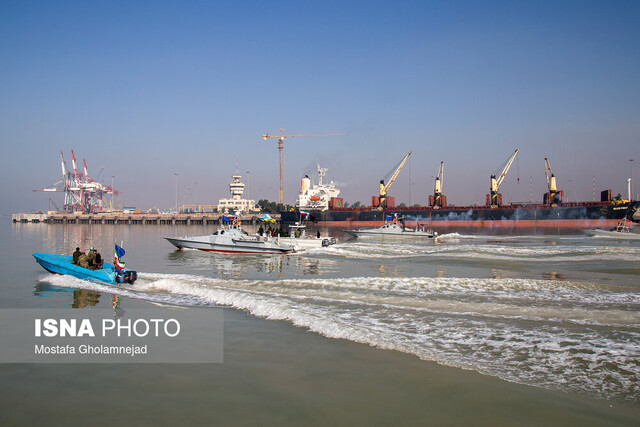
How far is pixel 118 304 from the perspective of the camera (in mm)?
12117

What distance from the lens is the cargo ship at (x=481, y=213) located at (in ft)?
220

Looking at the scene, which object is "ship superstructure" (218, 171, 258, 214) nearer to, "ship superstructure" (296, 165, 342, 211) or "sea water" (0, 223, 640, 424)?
"ship superstructure" (296, 165, 342, 211)

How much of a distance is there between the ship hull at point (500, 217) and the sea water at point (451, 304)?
42639 mm

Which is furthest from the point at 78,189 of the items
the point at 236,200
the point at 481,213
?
the point at 481,213

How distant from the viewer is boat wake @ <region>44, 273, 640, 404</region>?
727 centimetres

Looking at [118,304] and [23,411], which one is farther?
[118,304]

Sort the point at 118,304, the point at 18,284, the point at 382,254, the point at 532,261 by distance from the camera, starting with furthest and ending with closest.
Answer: the point at 382,254 < the point at 532,261 < the point at 18,284 < the point at 118,304

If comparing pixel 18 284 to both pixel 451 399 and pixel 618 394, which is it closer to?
pixel 451 399

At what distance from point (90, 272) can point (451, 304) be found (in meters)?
12.9

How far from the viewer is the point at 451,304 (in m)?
12.2

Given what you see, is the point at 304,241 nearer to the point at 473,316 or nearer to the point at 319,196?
the point at 473,316

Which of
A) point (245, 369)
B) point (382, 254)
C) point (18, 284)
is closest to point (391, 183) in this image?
point (382, 254)

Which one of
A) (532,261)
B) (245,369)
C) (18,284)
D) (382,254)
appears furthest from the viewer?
(382,254)

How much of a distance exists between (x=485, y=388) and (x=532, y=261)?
68.9 ft
